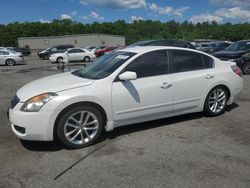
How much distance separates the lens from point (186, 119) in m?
6.29

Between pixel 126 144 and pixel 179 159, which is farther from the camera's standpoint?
pixel 126 144

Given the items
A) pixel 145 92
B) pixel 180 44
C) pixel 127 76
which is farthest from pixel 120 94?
pixel 180 44

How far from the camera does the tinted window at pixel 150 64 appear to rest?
540 centimetres

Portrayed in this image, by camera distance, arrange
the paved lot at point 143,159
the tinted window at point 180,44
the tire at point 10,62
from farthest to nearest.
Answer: the tire at point 10,62, the tinted window at point 180,44, the paved lot at point 143,159

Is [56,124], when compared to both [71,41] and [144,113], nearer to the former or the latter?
[144,113]

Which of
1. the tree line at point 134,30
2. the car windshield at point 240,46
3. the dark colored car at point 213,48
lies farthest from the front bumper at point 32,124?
the tree line at point 134,30

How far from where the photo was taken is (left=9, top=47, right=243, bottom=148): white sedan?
466cm

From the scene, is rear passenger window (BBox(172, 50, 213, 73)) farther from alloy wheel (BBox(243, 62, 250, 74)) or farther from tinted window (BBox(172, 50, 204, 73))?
alloy wheel (BBox(243, 62, 250, 74))

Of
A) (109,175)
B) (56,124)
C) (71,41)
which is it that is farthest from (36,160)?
(71,41)

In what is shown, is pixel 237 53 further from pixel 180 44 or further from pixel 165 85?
pixel 165 85

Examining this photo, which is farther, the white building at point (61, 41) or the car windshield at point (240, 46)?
the white building at point (61, 41)

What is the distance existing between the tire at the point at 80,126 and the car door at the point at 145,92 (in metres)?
0.36

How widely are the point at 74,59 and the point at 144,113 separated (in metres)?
26.1

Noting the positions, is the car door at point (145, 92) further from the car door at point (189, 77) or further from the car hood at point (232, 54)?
the car hood at point (232, 54)
